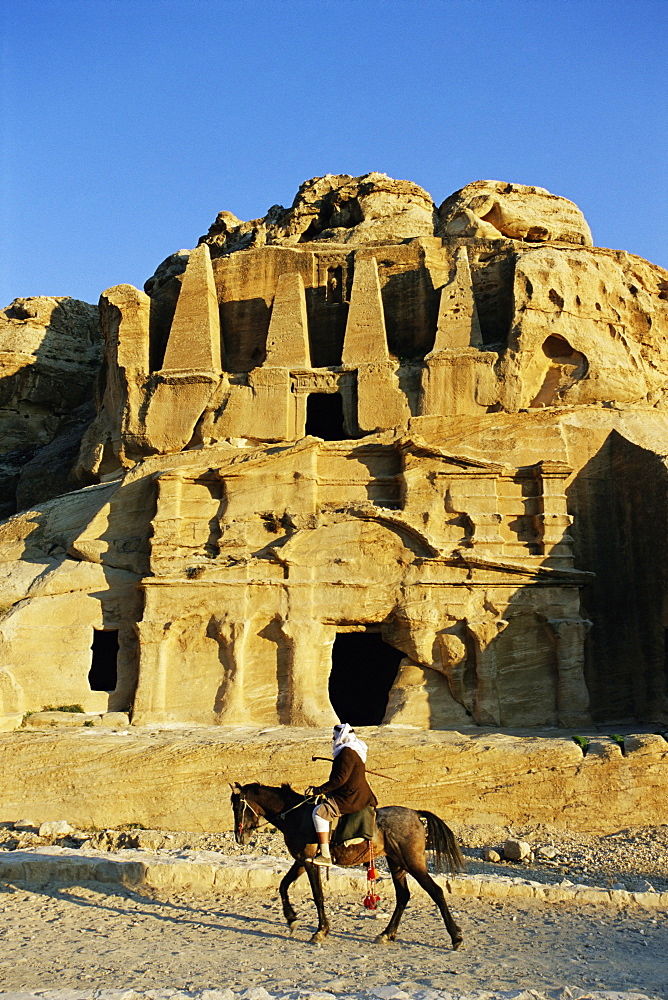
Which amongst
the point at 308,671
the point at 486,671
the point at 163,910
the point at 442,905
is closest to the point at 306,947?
the point at 442,905

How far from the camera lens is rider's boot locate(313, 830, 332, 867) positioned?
9266 millimetres

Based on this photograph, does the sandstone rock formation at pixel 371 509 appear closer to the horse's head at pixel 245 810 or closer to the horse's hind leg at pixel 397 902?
the horse's head at pixel 245 810

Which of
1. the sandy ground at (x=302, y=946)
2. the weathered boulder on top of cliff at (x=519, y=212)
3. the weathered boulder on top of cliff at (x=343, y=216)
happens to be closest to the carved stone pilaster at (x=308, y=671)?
the sandy ground at (x=302, y=946)

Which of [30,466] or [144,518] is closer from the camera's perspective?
[144,518]

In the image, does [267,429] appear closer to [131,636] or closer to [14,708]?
[131,636]

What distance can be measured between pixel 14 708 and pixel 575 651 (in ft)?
37.0

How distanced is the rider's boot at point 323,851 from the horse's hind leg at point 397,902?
638 millimetres

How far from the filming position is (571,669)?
61.8ft

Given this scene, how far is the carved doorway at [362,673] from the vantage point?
23219 mm

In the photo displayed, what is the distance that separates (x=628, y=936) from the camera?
9.48 meters

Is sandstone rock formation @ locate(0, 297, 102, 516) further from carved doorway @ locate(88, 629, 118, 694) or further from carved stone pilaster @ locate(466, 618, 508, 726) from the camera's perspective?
carved stone pilaster @ locate(466, 618, 508, 726)

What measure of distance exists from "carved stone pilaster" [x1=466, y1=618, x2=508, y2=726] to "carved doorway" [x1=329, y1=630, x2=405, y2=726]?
4.61m

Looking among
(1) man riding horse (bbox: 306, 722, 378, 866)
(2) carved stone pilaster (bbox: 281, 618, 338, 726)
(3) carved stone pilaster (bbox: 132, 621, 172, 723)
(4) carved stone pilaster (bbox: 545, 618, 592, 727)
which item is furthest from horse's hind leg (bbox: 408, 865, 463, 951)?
(3) carved stone pilaster (bbox: 132, 621, 172, 723)

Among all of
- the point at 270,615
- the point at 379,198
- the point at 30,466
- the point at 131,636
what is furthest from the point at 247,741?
the point at 379,198
